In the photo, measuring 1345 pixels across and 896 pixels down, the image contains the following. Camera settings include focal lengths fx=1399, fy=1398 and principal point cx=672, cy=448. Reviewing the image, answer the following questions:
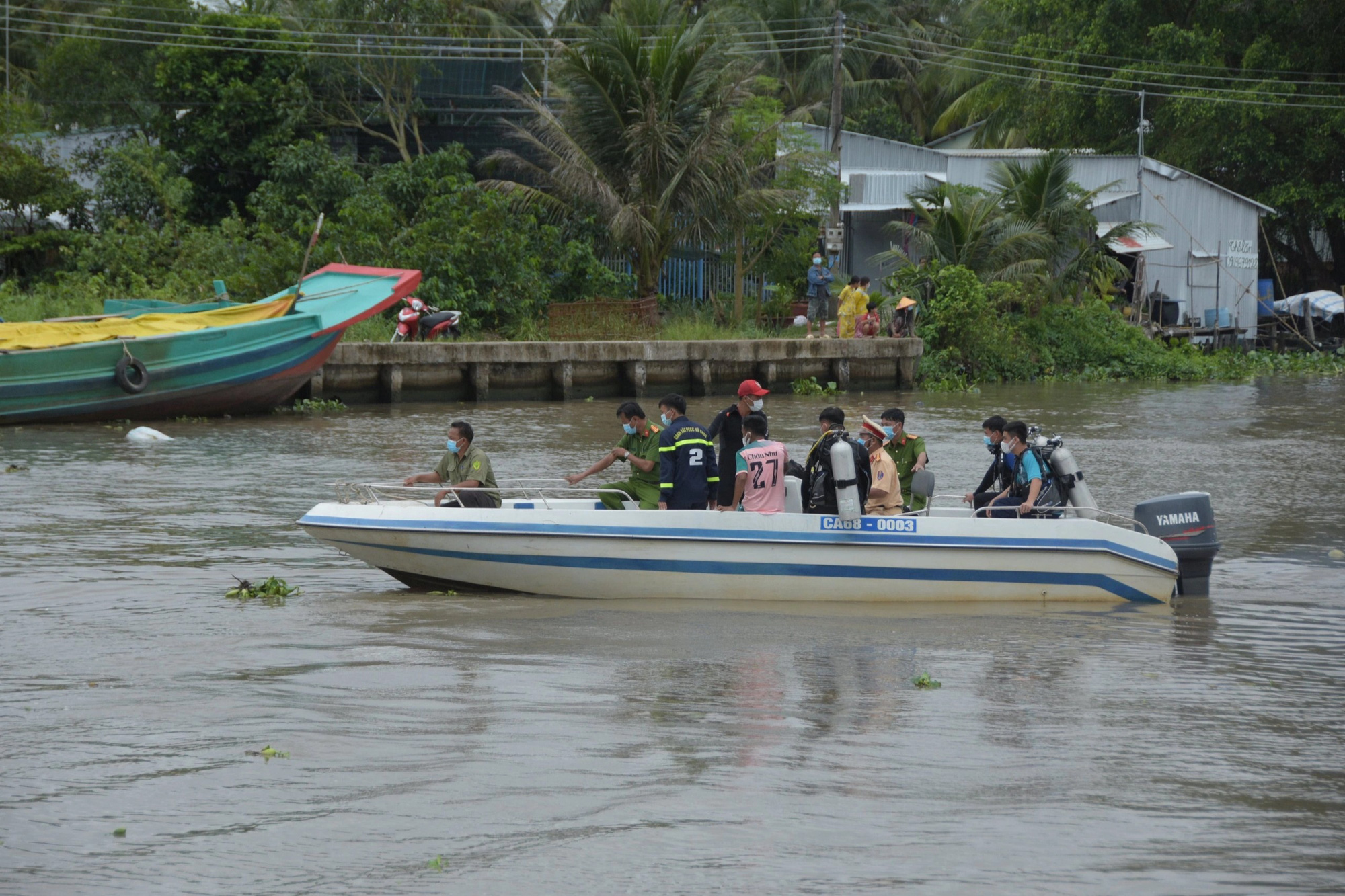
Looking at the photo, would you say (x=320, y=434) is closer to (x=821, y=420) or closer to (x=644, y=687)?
(x=821, y=420)

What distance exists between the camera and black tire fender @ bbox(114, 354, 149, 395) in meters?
20.7

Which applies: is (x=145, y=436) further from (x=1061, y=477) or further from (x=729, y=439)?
(x=1061, y=477)

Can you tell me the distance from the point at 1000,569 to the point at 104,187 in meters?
26.3

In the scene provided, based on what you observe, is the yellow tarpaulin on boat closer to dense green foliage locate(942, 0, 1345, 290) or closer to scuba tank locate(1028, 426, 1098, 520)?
scuba tank locate(1028, 426, 1098, 520)

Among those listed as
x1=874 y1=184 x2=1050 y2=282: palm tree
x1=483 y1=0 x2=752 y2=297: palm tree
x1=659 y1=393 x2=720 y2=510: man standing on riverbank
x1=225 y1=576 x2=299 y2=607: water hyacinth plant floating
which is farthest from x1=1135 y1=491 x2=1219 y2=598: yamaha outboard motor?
x1=874 y1=184 x2=1050 y2=282: palm tree

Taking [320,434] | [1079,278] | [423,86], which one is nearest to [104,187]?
[423,86]

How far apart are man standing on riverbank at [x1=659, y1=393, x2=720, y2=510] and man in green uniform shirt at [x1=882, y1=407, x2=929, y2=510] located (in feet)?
4.97

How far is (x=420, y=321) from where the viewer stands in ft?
85.1

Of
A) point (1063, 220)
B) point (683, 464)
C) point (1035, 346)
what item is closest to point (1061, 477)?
point (683, 464)

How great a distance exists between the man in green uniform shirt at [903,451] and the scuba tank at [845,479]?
37.5 inches

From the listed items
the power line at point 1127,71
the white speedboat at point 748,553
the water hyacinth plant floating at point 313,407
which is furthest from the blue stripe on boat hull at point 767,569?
the power line at point 1127,71

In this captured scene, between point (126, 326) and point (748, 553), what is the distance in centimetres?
1469

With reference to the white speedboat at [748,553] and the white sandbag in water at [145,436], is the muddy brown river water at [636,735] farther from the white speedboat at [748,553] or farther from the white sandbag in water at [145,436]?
the white sandbag in water at [145,436]

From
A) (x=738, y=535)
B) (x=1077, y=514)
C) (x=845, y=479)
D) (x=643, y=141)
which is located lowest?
(x=738, y=535)
